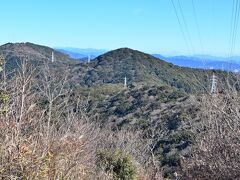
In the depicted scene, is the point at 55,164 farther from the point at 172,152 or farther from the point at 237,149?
the point at 172,152

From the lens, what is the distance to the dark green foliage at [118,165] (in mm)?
24156

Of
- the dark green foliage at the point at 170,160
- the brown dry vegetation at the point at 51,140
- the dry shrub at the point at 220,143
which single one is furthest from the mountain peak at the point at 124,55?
the dry shrub at the point at 220,143

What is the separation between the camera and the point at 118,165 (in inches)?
986

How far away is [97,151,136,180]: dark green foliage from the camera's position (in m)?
24.2

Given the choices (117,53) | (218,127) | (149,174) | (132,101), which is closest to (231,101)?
(218,127)

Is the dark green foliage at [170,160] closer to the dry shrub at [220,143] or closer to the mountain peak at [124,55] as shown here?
the dry shrub at [220,143]

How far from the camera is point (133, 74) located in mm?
110500

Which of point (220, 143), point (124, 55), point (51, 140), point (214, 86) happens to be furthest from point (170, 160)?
point (124, 55)

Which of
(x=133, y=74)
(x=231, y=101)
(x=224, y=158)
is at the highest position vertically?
(x=231, y=101)

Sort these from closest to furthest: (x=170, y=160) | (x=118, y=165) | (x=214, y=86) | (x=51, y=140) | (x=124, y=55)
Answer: (x=51, y=140), (x=214, y=86), (x=118, y=165), (x=170, y=160), (x=124, y=55)

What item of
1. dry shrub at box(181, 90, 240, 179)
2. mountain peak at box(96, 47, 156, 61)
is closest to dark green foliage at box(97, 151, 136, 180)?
dry shrub at box(181, 90, 240, 179)

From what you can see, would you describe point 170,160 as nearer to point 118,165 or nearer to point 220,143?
point 118,165

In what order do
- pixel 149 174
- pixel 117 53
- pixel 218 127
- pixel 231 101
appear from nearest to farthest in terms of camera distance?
pixel 231 101 < pixel 218 127 < pixel 149 174 < pixel 117 53

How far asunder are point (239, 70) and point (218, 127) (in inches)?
70.3
